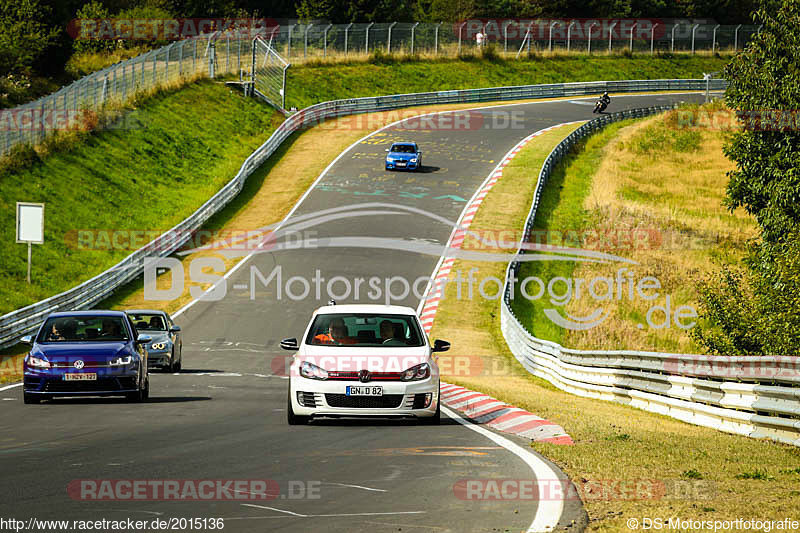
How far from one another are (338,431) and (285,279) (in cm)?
2589

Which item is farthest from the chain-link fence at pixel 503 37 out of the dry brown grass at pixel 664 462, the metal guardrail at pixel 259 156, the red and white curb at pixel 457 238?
the dry brown grass at pixel 664 462

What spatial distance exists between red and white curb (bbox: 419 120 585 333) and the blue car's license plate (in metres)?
19.8

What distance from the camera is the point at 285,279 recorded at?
38.8m

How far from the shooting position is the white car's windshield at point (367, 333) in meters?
14.3

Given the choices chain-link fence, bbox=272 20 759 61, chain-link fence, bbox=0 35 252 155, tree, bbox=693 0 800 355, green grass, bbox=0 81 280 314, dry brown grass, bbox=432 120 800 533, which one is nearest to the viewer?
dry brown grass, bbox=432 120 800 533

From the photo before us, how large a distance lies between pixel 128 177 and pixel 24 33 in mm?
17302

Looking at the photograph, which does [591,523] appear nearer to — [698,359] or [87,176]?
[698,359]

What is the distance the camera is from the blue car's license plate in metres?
13.4

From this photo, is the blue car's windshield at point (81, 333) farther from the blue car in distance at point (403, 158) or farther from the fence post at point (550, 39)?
the fence post at point (550, 39)

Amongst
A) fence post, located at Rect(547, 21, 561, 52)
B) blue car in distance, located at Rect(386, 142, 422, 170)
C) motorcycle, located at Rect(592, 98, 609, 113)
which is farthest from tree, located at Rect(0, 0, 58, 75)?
fence post, located at Rect(547, 21, 561, 52)

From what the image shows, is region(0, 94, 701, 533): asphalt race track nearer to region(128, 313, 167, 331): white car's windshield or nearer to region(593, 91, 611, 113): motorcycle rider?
region(128, 313, 167, 331): white car's windshield

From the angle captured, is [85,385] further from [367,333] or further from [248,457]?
[248,457]

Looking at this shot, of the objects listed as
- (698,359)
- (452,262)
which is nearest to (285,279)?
(452,262)

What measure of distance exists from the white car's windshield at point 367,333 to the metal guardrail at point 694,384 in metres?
4.17
